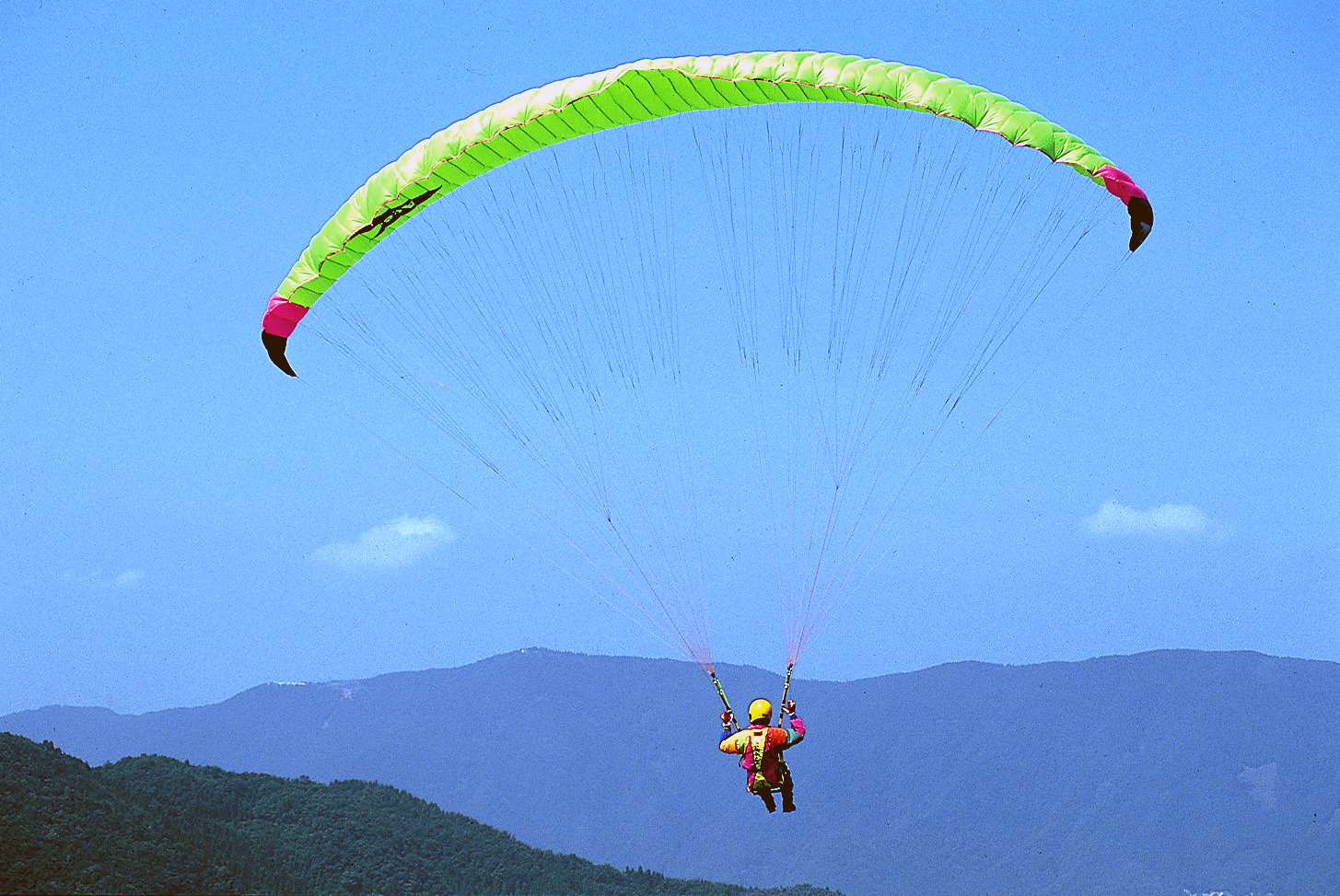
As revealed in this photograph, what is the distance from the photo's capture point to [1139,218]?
17188 mm

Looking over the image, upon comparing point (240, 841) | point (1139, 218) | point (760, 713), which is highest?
point (240, 841)

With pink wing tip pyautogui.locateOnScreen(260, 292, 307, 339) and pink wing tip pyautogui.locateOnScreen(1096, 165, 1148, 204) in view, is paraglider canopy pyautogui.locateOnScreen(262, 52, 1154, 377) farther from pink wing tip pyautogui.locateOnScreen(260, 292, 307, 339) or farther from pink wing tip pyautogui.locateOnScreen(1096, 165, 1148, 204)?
pink wing tip pyautogui.locateOnScreen(260, 292, 307, 339)

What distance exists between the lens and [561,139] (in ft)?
59.7

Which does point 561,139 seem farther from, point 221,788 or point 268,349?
point 221,788

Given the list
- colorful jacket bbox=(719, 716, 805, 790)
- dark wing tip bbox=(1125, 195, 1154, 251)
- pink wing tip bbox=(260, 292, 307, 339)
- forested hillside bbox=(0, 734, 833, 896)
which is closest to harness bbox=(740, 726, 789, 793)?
colorful jacket bbox=(719, 716, 805, 790)

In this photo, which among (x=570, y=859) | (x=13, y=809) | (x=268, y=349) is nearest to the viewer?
(x=268, y=349)

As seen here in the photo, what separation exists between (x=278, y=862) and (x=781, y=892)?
43488 millimetres

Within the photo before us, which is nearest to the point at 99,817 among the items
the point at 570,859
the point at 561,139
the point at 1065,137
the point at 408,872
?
the point at 408,872

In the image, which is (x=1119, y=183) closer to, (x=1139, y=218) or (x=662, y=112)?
(x=1139, y=218)

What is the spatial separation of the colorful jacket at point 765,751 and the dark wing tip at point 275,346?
8.46 metres

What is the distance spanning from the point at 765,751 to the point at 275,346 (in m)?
9.03

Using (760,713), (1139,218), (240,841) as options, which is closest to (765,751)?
(760,713)

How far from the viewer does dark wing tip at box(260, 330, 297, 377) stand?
19719mm

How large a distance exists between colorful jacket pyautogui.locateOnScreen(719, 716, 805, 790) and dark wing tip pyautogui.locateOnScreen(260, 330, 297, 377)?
27.8ft
